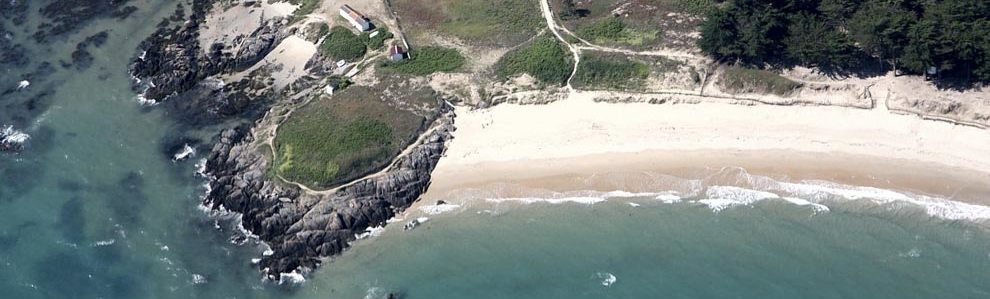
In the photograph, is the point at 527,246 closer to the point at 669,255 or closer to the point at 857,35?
the point at 669,255

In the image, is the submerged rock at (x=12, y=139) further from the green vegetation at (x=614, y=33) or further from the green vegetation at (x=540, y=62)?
the green vegetation at (x=614, y=33)

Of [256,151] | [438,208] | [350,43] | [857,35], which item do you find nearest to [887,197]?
[857,35]

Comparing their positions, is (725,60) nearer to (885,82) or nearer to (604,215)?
(885,82)

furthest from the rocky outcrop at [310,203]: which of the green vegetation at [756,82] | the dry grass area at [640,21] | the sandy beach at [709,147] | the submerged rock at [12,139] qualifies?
the green vegetation at [756,82]

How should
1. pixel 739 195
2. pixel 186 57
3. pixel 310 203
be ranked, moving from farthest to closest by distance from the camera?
1. pixel 186 57
2. pixel 310 203
3. pixel 739 195

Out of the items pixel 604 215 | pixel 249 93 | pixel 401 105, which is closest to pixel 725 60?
pixel 604 215

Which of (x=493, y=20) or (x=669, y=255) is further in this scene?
(x=493, y=20)
